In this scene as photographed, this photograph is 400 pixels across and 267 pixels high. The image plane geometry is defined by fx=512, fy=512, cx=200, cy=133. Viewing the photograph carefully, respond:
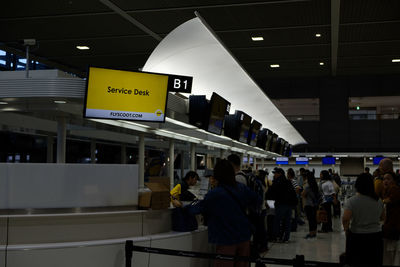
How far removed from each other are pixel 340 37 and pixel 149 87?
24.1 ft

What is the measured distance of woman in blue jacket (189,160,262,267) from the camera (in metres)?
5.02

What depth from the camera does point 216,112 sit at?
926cm

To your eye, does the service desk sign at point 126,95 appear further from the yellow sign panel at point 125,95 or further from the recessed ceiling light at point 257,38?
the recessed ceiling light at point 257,38

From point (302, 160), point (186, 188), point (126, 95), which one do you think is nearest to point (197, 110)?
point (186, 188)

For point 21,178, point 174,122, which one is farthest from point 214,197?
point 174,122

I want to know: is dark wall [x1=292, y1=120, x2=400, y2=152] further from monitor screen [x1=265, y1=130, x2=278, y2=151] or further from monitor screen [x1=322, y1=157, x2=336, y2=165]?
monitor screen [x1=265, y1=130, x2=278, y2=151]

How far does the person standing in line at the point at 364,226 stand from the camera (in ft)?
16.9

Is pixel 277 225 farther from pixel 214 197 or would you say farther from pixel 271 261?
pixel 271 261

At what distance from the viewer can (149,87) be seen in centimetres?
644

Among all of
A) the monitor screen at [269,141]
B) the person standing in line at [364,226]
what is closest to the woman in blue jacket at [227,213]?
the person standing in line at [364,226]

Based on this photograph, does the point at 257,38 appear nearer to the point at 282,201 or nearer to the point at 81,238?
the point at 282,201

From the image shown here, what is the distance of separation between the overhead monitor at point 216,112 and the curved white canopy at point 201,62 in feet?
2.37

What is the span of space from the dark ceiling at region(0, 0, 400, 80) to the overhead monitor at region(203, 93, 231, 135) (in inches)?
78.5

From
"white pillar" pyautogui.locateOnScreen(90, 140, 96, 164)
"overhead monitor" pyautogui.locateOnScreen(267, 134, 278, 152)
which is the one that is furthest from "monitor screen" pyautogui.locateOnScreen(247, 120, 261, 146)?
"overhead monitor" pyautogui.locateOnScreen(267, 134, 278, 152)
